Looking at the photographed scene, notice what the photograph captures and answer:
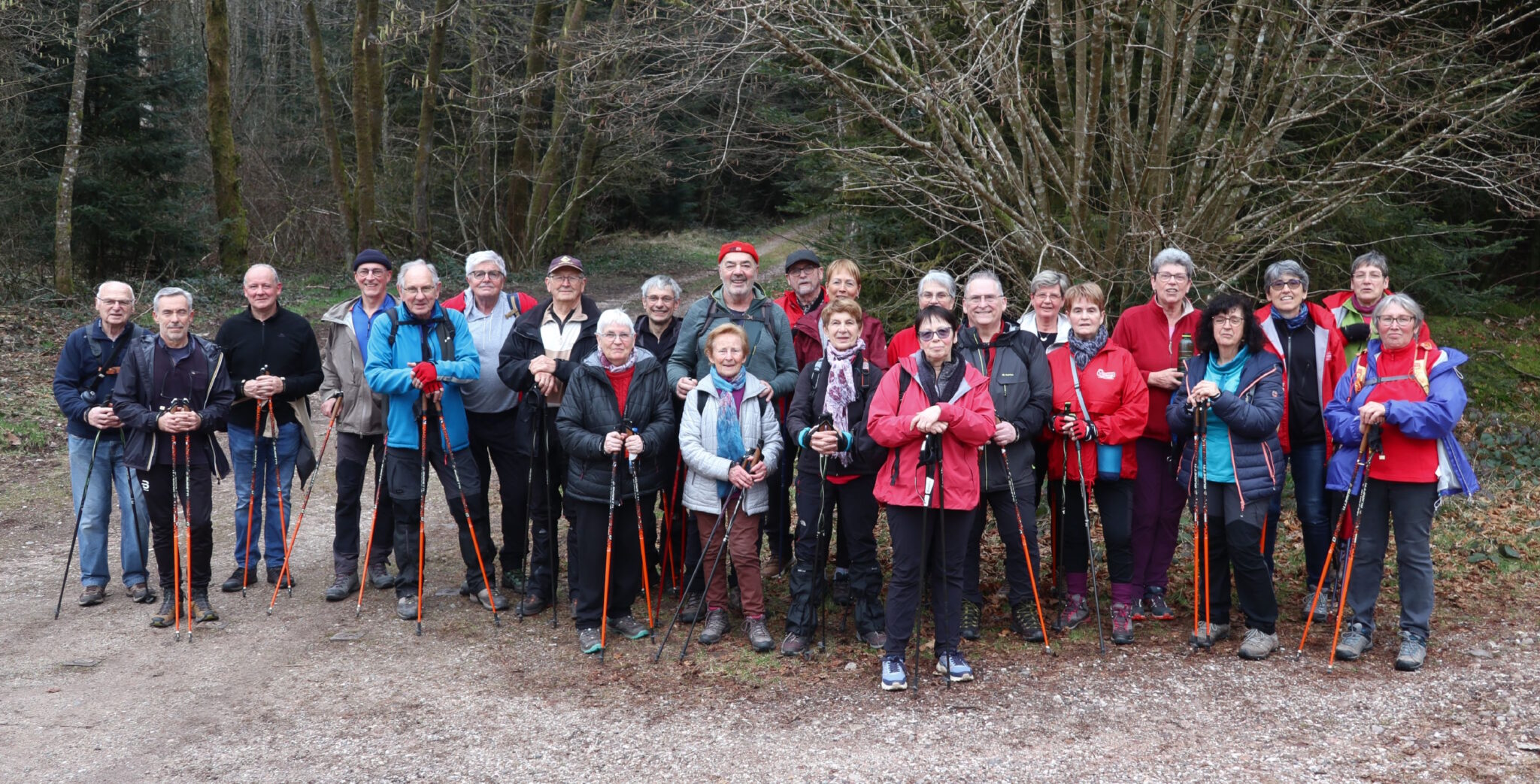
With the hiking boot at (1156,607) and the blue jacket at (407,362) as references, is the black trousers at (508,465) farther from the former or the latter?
the hiking boot at (1156,607)

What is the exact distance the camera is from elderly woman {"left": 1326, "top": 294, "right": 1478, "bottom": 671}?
16.9 feet

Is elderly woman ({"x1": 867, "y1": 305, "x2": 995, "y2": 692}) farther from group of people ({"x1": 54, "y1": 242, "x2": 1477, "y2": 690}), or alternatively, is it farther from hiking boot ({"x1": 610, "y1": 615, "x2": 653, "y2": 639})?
hiking boot ({"x1": 610, "y1": 615, "x2": 653, "y2": 639})

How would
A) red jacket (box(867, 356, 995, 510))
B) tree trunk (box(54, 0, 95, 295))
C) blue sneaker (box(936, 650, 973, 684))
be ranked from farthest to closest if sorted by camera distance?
tree trunk (box(54, 0, 95, 295))
blue sneaker (box(936, 650, 973, 684))
red jacket (box(867, 356, 995, 510))

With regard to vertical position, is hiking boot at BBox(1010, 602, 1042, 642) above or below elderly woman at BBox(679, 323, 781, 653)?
below

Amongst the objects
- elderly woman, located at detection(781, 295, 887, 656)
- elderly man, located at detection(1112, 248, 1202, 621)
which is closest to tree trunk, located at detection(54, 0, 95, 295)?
elderly woman, located at detection(781, 295, 887, 656)

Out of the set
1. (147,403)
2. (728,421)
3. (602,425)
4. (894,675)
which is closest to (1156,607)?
(894,675)

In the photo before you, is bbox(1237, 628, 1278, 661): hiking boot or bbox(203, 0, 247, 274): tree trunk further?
bbox(203, 0, 247, 274): tree trunk

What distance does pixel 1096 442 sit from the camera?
566 cm

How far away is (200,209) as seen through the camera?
2339cm

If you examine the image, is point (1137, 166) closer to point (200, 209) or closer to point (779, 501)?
point (779, 501)

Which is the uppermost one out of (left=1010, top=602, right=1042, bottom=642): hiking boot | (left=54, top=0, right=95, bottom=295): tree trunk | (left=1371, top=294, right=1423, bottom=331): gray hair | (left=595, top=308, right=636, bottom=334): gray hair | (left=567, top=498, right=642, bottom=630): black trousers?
(left=54, top=0, right=95, bottom=295): tree trunk

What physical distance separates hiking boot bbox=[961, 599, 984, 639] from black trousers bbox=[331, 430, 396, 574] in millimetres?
3377

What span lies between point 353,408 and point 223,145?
1497 cm

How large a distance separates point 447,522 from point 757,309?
3.85m
